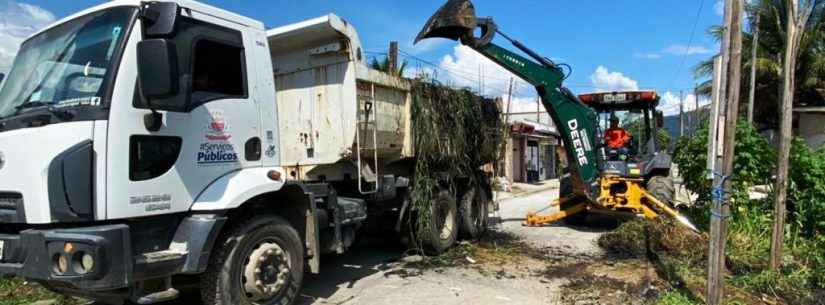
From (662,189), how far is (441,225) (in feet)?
14.2

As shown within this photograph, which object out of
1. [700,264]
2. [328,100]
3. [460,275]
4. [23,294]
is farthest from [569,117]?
[23,294]

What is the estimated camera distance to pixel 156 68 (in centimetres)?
335

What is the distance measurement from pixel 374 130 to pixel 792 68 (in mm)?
4317

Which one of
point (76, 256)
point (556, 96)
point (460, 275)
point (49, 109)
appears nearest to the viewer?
point (76, 256)

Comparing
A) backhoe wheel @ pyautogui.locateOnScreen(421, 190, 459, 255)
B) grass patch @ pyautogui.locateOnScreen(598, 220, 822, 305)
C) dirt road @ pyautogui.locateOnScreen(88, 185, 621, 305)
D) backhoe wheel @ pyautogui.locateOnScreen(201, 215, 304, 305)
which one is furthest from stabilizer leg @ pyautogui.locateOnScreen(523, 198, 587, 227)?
backhoe wheel @ pyautogui.locateOnScreen(201, 215, 304, 305)

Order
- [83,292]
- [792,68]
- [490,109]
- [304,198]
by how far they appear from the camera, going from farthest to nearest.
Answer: [490,109] < [792,68] < [304,198] < [83,292]

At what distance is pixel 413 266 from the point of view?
6.66 metres

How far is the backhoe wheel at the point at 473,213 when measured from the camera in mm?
8109

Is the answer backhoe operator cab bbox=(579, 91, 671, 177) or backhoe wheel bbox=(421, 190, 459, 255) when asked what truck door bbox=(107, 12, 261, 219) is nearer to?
backhoe wheel bbox=(421, 190, 459, 255)

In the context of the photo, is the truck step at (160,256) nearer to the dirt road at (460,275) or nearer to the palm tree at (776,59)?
the dirt road at (460,275)

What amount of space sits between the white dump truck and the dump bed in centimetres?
2

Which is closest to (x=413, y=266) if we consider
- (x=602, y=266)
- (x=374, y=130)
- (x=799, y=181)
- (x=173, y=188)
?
(x=374, y=130)

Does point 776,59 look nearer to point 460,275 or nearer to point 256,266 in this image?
point 460,275

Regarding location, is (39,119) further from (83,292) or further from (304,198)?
(304,198)
